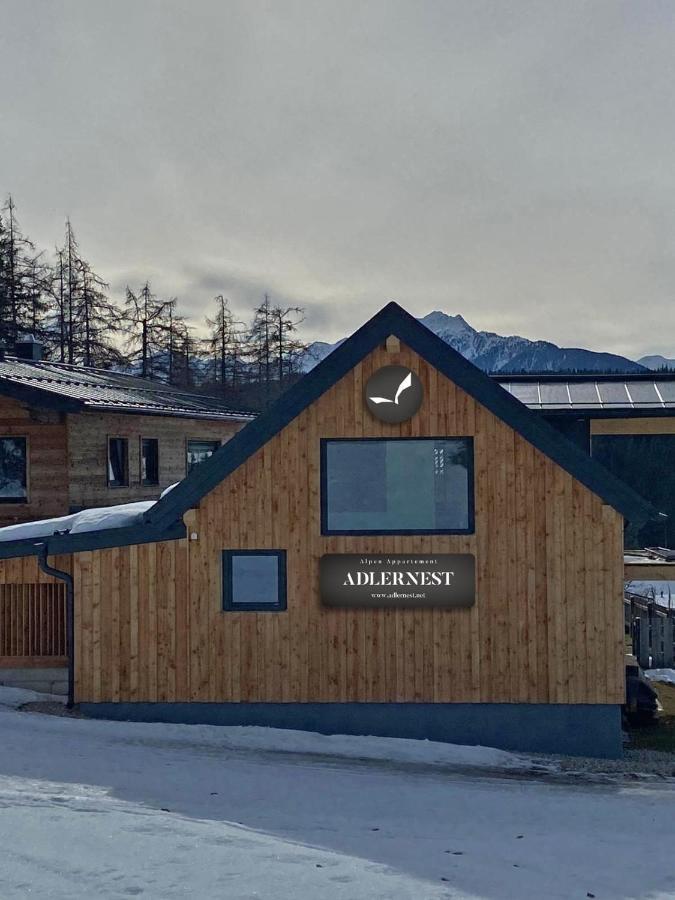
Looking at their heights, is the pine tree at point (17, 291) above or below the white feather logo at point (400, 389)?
above

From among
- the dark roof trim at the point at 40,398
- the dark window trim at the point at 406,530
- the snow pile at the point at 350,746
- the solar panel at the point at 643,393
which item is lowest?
the snow pile at the point at 350,746

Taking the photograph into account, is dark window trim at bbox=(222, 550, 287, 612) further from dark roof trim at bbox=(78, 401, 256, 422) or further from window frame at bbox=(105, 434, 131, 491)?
window frame at bbox=(105, 434, 131, 491)

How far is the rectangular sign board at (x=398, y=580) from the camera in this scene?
13859mm

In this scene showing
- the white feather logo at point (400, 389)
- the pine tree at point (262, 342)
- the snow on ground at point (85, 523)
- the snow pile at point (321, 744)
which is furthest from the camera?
the pine tree at point (262, 342)

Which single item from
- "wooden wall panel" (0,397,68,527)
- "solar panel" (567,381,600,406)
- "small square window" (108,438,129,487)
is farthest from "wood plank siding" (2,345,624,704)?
"small square window" (108,438,129,487)

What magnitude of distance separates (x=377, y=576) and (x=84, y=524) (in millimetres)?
4820

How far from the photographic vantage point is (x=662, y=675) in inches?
780

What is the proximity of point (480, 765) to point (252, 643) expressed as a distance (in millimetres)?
3876

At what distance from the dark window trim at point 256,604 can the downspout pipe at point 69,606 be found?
2438mm

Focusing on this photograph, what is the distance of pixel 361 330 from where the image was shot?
13.9 metres

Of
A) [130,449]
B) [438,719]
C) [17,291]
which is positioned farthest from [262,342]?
[438,719]

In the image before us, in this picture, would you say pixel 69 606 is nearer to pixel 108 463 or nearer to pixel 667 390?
pixel 108 463

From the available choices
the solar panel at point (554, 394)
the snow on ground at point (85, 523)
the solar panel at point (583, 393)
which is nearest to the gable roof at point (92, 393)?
the snow on ground at point (85, 523)

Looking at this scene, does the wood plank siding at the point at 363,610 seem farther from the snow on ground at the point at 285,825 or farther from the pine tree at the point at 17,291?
the pine tree at the point at 17,291
